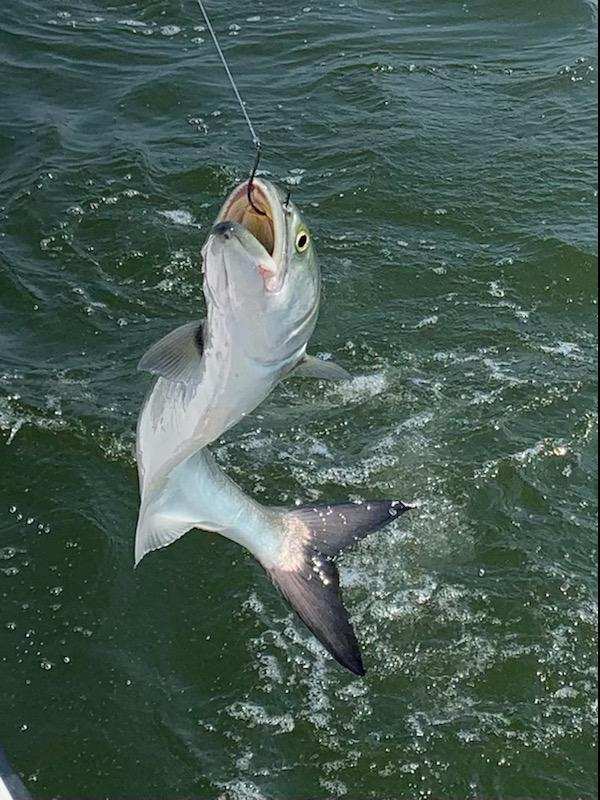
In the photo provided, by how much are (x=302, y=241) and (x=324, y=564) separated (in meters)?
1.18

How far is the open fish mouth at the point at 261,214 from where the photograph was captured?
2.75m

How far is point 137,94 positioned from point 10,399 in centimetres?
386

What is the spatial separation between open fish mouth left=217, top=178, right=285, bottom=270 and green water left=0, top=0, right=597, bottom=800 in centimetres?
288

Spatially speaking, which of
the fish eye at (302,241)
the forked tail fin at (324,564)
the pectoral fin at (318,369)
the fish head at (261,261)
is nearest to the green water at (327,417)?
the forked tail fin at (324,564)

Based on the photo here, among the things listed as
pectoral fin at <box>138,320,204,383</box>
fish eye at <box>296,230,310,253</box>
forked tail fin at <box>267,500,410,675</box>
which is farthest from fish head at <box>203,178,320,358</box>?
forked tail fin at <box>267,500,410,675</box>

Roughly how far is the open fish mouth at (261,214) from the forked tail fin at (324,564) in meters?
1.03

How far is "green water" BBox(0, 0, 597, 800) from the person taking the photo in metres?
5.22

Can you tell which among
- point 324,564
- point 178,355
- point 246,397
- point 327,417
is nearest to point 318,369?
point 246,397

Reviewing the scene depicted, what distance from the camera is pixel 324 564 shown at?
3674mm

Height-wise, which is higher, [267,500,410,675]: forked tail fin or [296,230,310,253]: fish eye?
[296,230,310,253]: fish eye

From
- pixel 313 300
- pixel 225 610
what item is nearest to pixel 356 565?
pixel 225 610

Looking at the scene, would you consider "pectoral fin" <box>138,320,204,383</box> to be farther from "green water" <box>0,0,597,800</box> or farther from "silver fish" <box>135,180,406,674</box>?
"green water" <box>0,0,597,800</box>

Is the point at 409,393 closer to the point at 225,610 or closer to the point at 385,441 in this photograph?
the point at 385,441

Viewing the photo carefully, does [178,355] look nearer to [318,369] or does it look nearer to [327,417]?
[318,369]
